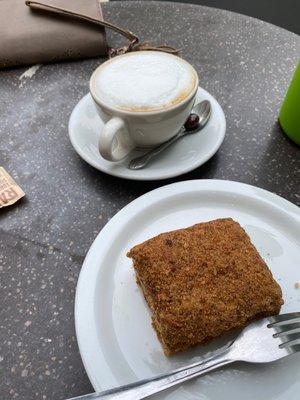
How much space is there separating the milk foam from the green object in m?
0.20

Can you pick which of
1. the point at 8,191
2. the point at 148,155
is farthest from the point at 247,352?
the point at 8,191

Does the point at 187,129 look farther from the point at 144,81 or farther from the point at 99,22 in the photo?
the point at 99,22

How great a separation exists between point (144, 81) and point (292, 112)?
12.4 inches

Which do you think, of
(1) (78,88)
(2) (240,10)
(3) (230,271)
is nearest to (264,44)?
(1) (78,88)

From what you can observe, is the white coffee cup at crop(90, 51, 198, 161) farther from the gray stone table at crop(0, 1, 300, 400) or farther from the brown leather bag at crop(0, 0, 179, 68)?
the brown leather bag at crop(0, 0, 179, 68)

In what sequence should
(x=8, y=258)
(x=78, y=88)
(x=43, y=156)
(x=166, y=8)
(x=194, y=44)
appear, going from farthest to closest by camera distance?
(x=166, y=8)
(x=194, y=44)
(x=78, y=88)
(x=43, y=156)
(x=8, y=258)

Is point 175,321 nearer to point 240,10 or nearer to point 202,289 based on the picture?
point 202,289

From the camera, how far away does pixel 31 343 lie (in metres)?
0.56

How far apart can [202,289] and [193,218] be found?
175mm

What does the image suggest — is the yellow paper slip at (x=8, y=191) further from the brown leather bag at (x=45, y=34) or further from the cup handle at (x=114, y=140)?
the brown leather bag at (x=45, y=34)

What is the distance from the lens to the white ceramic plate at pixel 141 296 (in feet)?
1.61

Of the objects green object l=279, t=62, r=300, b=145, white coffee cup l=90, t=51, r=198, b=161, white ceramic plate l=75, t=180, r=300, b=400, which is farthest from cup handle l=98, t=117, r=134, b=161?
green object l=279, t=62, r=300, b=145

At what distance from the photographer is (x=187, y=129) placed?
0.81m

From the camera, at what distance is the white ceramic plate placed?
1.61ft
